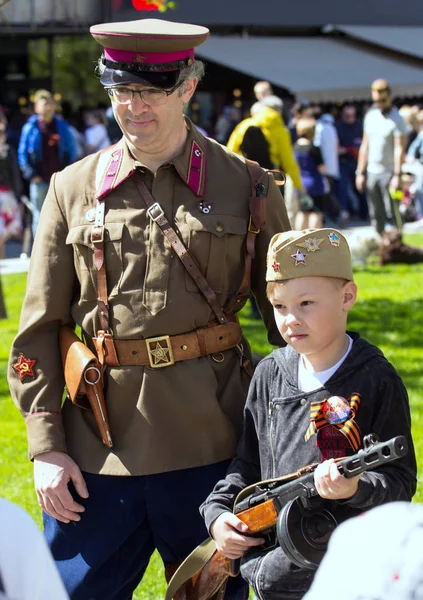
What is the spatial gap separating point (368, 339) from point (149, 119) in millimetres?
6042

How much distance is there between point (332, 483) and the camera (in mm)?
2641

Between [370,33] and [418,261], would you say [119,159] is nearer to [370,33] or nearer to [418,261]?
[418,261]

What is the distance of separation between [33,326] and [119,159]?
59cm

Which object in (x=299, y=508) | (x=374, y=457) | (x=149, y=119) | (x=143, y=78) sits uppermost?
(x=143, y=78)

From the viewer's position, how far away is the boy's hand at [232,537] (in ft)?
9.93

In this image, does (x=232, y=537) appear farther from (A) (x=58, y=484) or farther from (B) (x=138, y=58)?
(B) (x=138, y=58)

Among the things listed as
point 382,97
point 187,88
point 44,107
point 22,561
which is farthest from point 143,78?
point 44,107

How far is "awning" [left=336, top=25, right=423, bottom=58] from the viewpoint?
28.2m

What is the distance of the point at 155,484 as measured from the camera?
340cm

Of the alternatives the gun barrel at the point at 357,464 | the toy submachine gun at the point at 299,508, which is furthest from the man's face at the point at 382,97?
the gun barrel at the point at 357,464

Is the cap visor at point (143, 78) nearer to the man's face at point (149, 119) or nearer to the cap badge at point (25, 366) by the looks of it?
the man's face at point (149, 119)

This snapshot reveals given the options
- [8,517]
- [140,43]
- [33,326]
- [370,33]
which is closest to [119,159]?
[140,43]

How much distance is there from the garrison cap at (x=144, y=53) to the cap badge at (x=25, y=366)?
90cm

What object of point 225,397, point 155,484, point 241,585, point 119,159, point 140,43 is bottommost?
point 241,585
